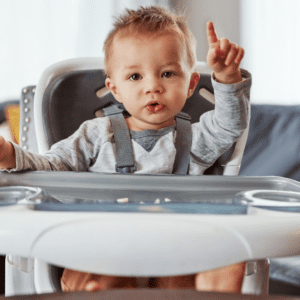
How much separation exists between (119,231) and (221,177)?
0.20 meters

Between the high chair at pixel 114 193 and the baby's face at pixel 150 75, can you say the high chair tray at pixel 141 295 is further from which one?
the baby's face at pixel 150 75

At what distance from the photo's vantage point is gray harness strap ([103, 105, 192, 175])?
2.27 ft

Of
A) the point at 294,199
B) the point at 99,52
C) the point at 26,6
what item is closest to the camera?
the point at 294,199

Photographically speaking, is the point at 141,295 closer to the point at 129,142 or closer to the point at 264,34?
the point at 129,142

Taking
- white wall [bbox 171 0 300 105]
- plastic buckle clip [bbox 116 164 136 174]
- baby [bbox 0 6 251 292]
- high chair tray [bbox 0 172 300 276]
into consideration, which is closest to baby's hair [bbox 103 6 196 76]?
baby [bbox 0 6 251 292]

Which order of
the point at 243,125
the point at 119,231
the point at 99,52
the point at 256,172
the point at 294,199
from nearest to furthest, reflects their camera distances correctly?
the point at 119,231 → the point at 294,199 → the point at 243,125 → the point at 256,172 → the point at 99,52

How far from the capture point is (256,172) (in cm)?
127

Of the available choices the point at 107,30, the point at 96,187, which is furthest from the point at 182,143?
the point at 107,30

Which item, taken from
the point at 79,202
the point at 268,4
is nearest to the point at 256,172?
the point at 79,202

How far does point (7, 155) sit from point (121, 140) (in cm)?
24

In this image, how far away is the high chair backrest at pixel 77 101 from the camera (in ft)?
2.50

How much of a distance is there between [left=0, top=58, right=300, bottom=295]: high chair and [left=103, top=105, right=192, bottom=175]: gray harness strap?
4 centimetres

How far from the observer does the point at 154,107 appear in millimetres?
729

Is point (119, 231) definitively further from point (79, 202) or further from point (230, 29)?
point (230, 29)
